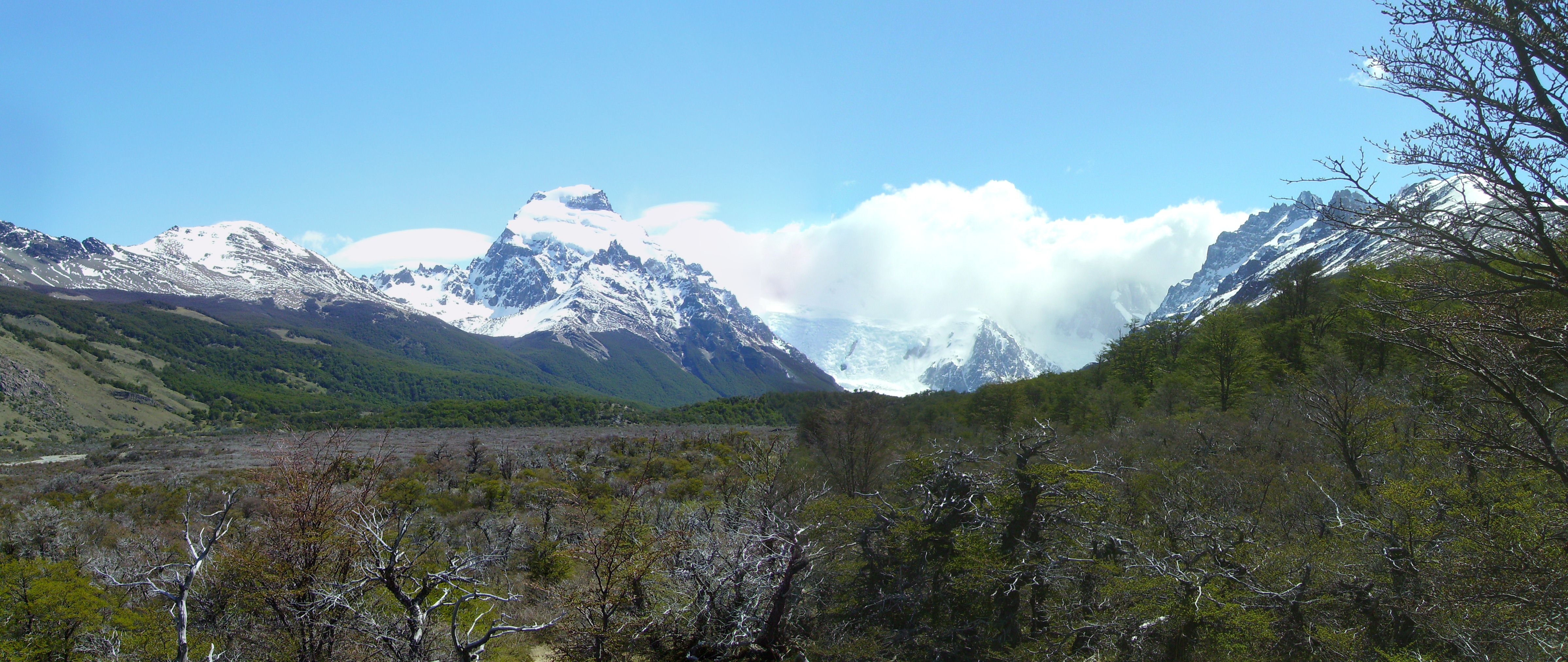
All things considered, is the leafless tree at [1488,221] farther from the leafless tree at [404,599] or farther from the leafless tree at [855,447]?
the leafless tree at [855,447]

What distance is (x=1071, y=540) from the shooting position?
58.4ft

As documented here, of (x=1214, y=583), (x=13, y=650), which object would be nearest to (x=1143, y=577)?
(x=1214, y=583)

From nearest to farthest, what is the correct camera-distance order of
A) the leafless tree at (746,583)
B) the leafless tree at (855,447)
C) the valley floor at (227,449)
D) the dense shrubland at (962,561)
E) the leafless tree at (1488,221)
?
1. the leafless tree at (1488,221)
2. the dense shrubland at (962,561)
3. the leafless tree at (746,583)
4. the leafless tree at (855,447)
5. the valley floor at (227,449)

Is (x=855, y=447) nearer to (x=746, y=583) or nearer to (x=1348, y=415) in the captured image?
(x=746, y=583)

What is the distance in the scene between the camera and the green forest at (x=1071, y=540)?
7.47m

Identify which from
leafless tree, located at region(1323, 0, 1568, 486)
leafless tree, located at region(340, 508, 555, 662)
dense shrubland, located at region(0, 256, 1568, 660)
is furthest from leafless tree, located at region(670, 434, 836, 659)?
leafless tree, located at region(1323, 0, 1568, 486)

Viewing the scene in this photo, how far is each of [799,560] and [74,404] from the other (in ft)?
539

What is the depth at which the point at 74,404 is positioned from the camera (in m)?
116

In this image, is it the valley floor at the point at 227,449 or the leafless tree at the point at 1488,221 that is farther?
the valley floor at the point at 227,449

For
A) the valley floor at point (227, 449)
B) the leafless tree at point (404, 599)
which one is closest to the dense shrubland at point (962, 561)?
the leafless tree at point (404, 599)

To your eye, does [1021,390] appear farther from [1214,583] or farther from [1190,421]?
[1214,583]

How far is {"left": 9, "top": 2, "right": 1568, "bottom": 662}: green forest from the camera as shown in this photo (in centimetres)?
747

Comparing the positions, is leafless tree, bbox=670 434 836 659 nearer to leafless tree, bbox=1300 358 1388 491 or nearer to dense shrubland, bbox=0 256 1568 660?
dense shrubland, bbox=0 256 1568 660

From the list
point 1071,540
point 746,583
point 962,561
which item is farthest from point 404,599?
point 1071,540
